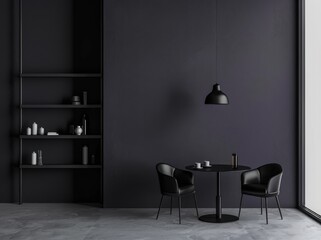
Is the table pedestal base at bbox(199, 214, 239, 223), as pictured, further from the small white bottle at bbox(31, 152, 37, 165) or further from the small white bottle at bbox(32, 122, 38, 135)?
the small white bottle at bbox(32, 122, 38, 135)

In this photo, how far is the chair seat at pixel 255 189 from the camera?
6.10 metres

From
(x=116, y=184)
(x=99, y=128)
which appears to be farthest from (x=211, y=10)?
(x=116, y=184)

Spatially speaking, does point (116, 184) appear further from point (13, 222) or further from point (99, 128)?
point (13, 222)

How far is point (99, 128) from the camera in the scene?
7.38 m

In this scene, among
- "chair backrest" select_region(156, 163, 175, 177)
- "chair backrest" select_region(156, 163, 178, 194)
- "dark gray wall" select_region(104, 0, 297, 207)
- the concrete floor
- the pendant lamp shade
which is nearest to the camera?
the concrete floor

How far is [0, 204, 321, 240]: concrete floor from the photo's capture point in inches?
213

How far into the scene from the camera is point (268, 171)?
663 cm

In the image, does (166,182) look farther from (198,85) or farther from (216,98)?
(198,85)

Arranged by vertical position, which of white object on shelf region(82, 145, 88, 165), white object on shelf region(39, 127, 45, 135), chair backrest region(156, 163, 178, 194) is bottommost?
chair backrest region(156, 163, 178, 194)

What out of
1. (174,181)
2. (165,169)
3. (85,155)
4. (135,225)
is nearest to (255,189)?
(174,181)

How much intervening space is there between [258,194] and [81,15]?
363 cm

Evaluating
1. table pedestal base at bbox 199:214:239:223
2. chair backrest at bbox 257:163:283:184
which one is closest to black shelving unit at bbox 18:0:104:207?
table pedestal base at bbox 199:214:239:223

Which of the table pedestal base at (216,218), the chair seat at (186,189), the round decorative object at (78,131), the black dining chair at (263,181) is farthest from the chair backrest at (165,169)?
the round decorative object at (78,131)

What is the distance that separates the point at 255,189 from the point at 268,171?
21.4 inches
